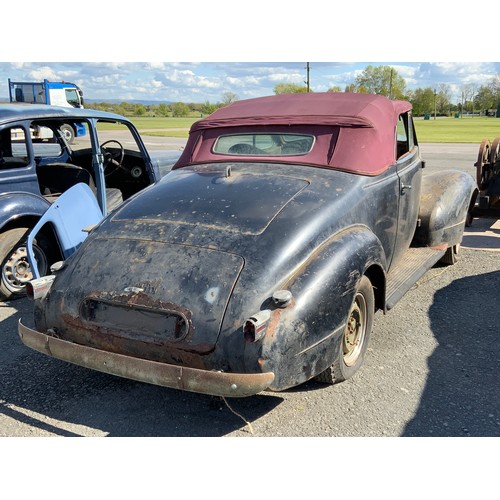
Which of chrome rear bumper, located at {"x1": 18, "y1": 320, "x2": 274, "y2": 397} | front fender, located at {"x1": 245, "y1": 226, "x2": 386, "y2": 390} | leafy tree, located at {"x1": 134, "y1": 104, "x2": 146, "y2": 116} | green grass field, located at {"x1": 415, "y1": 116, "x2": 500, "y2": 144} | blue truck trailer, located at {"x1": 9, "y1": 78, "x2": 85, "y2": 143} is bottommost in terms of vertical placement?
green grass field, located at {"x1": 415, "y1": 116, "x2": 500, "y2": 144}

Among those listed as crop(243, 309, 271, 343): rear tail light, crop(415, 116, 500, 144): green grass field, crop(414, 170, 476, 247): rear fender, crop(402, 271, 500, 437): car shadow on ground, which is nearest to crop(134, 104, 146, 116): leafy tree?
crop(415, 116, 500, 144): green grass field

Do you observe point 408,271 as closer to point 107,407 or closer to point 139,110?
point 107,407

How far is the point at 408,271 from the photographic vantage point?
446 centimetres

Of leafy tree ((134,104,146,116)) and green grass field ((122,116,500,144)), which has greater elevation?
leafy tree ((134,104,146,116))

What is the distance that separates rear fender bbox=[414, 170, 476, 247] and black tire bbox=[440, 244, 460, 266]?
0.22 meters

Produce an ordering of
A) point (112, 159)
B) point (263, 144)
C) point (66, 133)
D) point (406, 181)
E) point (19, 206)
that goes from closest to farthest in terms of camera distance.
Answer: point (263, 144) < point (406, 181) < point (19, 206) < point (112, 159) < point (66, 133)

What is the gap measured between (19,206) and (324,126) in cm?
301

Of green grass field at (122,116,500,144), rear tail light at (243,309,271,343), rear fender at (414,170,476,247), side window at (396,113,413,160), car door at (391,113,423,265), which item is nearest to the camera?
rear tail light at (243,309,271,343)

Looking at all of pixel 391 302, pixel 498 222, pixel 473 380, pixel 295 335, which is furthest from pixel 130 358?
pixel 498 222

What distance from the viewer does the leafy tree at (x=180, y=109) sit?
3235 inches

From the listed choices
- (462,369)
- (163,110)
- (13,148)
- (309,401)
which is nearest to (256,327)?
(309,401)

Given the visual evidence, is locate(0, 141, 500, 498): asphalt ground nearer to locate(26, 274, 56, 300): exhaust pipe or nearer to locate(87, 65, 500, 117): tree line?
locate(26, 274, 56, 300): exhaust pipe

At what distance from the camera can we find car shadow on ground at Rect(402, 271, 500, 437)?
2.91 meters

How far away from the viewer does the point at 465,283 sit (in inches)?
208
